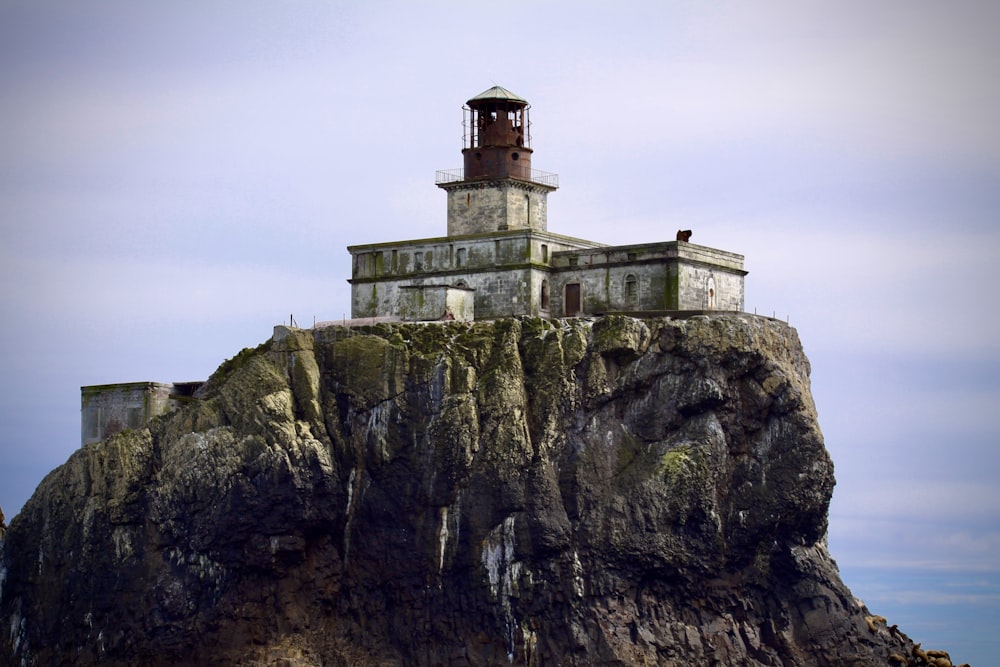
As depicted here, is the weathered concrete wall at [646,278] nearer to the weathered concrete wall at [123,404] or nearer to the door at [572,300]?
the door at [572,300]

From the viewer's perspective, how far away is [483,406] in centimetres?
8256

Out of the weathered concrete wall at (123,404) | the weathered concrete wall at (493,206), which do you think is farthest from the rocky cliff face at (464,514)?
the weathered concrete wall at (493,206)

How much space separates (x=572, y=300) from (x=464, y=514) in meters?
13.4

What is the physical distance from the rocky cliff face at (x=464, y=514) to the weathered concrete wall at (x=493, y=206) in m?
9.54

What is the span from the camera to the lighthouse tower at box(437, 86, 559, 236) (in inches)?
3674

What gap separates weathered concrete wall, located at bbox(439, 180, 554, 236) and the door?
3830mm

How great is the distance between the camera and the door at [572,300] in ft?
298

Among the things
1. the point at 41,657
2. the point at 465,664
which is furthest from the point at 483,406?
the point at 41,657

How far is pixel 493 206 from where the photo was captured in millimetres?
93375

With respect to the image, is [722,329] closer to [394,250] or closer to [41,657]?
[394,250]

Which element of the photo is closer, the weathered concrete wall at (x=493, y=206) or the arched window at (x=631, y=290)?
the arched window at (x=631, y=290)

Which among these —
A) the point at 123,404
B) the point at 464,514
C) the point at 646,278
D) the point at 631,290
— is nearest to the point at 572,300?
the point at 631,290

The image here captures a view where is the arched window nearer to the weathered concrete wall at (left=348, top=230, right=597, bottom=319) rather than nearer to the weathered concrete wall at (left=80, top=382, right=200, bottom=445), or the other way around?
the weathered concrete wall at (left=348, top=230, right=597, bottom=319)

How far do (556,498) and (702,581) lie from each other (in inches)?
281
